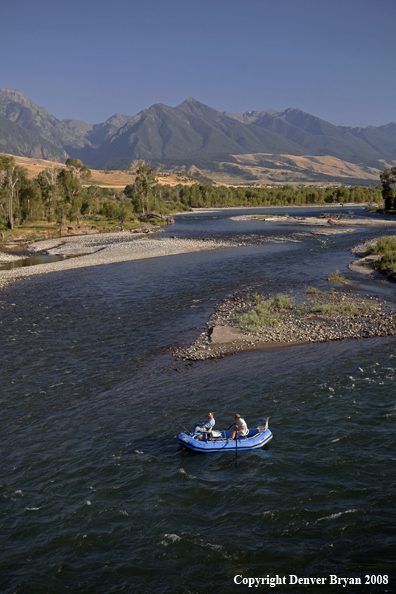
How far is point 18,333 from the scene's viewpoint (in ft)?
119

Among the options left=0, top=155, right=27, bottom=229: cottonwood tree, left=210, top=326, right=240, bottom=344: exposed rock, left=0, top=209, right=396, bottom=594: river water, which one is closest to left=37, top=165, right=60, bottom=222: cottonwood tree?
left=0, top=155, right=27, bottom=229: cottonwood tree

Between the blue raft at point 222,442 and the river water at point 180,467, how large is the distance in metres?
0.51

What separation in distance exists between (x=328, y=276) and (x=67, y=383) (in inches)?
1578

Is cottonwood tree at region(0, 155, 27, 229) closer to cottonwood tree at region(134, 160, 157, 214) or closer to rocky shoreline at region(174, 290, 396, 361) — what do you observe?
cottonwood tree at region(134, 160, 157, 214)

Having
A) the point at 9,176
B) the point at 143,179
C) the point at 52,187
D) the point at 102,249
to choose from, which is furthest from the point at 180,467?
the point at 143,179

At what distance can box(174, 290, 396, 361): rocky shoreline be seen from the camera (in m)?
32.5

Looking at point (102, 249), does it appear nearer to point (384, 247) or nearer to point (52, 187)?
point (52, 187)

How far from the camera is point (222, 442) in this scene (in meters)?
19.9

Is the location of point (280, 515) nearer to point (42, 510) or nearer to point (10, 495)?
point (42, 510)

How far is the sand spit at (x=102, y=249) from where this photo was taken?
213ft

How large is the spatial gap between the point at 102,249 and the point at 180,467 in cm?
7087

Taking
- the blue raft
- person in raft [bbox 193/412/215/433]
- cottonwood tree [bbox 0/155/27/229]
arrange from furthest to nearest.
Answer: cottonwood tree [bbox 0/155/27/229] → person in raft [bbox 193/412/215/433] → the blue raft

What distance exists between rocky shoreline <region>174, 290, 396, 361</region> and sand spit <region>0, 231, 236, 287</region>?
33.7 m

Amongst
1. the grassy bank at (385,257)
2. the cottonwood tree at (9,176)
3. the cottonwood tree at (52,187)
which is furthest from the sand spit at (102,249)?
the grassy bank at (385,257)
